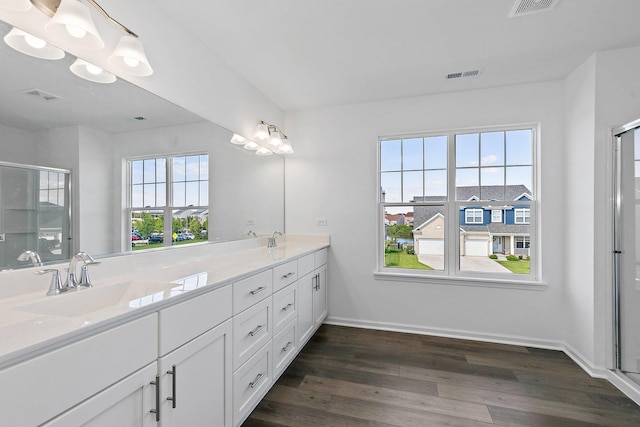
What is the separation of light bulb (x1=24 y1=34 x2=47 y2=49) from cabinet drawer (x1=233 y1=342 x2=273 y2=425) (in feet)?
5.94

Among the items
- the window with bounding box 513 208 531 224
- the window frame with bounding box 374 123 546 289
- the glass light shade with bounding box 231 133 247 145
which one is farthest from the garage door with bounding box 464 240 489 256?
the glass light shade with bounding box 231 133 247 145

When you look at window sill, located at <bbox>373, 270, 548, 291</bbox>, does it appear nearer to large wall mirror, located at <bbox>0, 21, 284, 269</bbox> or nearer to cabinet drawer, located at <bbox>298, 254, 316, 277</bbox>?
cabinet drawer, located at <bbox>298, 254, 316, 277</bbox>

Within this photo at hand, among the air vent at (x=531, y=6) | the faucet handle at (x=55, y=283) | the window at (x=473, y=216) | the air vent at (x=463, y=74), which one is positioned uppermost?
the air vent at (x=531, y=6)

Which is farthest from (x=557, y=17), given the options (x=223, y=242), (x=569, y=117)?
(x=223, y=242)

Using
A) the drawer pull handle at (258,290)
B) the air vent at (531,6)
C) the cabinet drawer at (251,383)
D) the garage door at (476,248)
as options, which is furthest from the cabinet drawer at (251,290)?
the air vent at (531,6)

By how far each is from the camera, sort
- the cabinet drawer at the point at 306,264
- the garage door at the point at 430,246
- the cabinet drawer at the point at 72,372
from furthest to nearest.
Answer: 1. the garage door at the point at 430,246
2. the cabinet drawer at the point at 306,264
3. the cabinet drawer at the point at 72,372

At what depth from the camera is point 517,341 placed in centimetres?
287

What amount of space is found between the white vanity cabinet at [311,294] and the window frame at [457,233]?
614mm

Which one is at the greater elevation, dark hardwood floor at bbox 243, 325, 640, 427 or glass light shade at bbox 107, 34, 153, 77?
glass light shade at bbox 107, 34, 153, 77

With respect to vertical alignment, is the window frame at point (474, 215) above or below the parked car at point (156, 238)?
above

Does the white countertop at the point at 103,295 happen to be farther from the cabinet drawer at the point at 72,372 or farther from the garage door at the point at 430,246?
the garage door at the point at 430,246

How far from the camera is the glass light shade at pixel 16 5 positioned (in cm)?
116

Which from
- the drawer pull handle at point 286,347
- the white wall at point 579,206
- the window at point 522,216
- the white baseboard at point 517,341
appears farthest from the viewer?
the window at point 522,216

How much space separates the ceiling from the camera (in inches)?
73.2
